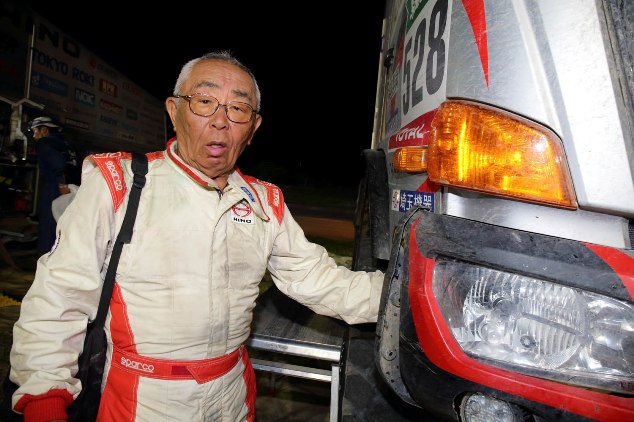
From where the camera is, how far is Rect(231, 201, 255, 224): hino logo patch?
56.9 inches

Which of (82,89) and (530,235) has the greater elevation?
(82,89)

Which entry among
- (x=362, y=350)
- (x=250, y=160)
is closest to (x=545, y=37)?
(x=362, y=350)

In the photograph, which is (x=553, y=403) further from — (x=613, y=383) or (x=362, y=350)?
(x=362, y=350)

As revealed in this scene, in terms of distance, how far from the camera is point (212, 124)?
1396mm

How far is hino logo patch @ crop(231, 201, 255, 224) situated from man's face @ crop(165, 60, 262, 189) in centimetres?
17

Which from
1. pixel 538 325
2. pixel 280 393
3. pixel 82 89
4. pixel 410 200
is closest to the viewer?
pixel 538 325

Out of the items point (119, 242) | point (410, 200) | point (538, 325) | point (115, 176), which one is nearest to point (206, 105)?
point (115, 176)

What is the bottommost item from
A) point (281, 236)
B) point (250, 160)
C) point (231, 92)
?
point (281, 236)

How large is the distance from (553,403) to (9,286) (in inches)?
208

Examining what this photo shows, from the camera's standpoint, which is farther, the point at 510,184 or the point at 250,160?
the point at 250,160

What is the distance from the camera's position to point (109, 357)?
137 centimetres

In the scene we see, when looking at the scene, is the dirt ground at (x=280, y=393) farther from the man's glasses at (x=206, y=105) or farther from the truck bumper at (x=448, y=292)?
the man's glasses at (x=206, y=105)

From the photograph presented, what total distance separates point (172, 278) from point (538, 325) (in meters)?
1.12

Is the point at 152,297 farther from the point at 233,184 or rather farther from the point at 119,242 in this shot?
the point at 233,184
